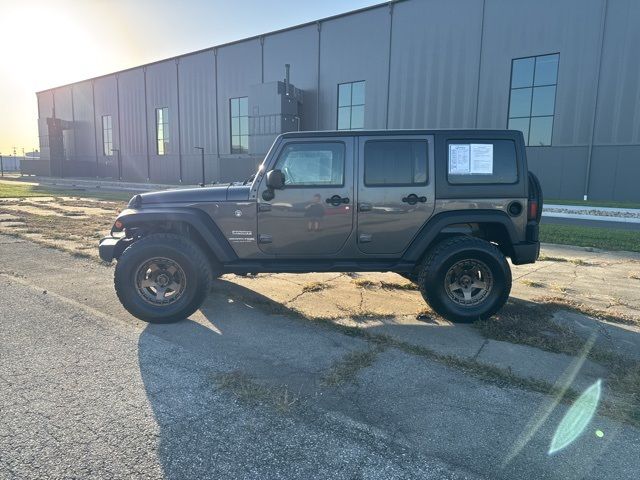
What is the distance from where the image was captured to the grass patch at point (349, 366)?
320 centimetres

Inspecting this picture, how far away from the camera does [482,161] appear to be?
4.50 m

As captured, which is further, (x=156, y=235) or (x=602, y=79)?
(x=602, y=79)

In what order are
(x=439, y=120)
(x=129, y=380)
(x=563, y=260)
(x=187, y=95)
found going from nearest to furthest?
(x=129, y=380) → (x=563, y=260) → (x=439, y=120) → (x=187, y=95)

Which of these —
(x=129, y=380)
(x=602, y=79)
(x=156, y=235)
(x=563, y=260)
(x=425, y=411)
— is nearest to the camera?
(x=425, y=411)

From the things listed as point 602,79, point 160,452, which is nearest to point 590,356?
point 160,452

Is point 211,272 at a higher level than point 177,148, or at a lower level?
lower

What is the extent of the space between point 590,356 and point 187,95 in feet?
112

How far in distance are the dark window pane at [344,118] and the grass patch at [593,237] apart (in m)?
15.9

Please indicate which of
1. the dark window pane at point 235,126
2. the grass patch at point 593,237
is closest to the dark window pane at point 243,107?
the dark window pane at point 235,126

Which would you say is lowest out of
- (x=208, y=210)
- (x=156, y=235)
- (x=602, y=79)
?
(x=156, y=235)

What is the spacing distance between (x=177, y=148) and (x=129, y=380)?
110 ft

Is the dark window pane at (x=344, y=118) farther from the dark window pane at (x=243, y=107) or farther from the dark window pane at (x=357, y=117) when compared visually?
the dark window pane at (x=243, y=107)

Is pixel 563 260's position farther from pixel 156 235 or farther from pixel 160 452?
pixel 160 452

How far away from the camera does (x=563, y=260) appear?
24.8 ft
